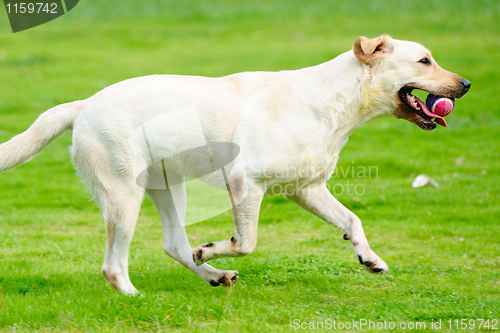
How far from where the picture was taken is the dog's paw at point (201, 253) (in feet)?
15.7

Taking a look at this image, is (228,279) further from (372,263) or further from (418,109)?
(418,109)

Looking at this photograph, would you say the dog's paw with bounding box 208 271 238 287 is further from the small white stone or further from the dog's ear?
the small white stone

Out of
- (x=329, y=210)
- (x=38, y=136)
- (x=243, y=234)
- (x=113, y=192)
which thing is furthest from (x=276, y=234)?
(x=38, y=136)

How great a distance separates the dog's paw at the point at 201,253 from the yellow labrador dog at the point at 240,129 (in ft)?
0.04

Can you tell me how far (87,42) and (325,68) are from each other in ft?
54.8

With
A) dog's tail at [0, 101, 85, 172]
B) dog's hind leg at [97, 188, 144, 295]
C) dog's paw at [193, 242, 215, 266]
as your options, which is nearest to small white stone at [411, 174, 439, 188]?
dog's paw at [193, 242, 215, 266]

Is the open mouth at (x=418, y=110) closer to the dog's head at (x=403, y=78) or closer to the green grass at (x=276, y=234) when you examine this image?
the dog's head at (x=403, y=78)

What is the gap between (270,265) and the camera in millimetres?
5734

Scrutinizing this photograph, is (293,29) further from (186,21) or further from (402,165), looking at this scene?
(402,165)

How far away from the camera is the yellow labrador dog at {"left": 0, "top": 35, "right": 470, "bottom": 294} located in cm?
475

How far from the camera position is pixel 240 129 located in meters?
4.80

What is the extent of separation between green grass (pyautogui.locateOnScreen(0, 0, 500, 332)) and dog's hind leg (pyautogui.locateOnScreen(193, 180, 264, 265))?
374 mm

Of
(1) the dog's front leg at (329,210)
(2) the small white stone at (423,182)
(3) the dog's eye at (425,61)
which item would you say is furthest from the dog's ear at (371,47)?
(2) the small white stone at (423,182)

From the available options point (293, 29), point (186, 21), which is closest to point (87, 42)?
point (186, 21)
